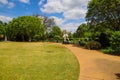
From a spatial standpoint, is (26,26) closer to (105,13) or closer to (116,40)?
(105,13)

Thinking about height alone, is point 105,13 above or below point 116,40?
above

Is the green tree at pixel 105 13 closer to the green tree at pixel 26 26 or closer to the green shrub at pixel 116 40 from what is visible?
the green shrub at pixel 116 40

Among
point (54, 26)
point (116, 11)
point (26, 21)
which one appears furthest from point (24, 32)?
point (116, 11)

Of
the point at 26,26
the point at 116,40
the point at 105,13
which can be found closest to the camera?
the point at 116,40

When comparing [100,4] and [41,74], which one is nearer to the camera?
[41,74]

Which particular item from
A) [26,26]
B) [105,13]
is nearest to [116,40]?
[105,13]

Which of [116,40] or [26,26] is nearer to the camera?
[116,40]

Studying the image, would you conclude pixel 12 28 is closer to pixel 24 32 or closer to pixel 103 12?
pixel 24 32

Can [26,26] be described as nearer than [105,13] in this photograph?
No

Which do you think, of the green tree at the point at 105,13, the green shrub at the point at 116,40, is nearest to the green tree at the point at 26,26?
the green tree at the point at 105,13

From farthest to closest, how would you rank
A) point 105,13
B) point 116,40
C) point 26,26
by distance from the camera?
point 26,26 < point 105,13 < point 116,40

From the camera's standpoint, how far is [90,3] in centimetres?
2316

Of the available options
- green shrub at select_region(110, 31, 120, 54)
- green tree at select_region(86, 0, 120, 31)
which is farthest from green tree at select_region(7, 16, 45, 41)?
green shrub at select_region(110, 31, 120, 54)

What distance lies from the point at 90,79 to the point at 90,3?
695 inches
